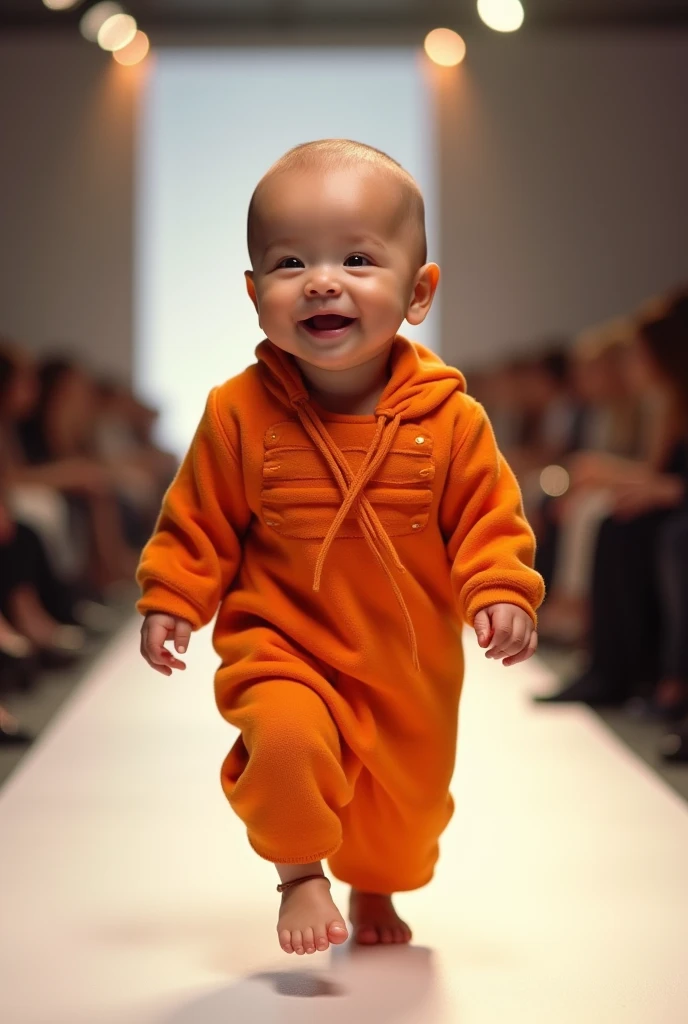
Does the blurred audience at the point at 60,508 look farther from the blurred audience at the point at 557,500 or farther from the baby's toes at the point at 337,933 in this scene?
the baby's toes at the point at 337,933

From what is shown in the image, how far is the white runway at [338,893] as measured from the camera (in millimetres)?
1464

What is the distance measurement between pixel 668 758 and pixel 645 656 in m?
0.81

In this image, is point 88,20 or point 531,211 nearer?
point 88,20

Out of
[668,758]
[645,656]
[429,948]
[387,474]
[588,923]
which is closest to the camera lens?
[387,474]

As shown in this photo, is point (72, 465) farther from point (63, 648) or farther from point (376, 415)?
point (376, 415)

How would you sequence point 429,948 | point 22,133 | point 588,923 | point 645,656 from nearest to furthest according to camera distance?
point 429,948, point 588,923, point 645,656, point 22,133

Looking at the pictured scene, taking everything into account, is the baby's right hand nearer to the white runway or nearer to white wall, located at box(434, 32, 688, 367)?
the white runway

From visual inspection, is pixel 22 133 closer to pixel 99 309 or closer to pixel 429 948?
pixel 99 309

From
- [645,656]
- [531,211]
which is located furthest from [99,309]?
[645,656]

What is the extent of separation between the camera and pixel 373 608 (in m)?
1.52

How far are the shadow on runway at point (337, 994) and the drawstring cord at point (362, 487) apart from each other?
33 centimetres

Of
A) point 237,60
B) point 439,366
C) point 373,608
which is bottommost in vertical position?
point 373,608

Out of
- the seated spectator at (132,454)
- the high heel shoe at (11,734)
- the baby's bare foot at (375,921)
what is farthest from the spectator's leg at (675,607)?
the seated spectator at (132,454)

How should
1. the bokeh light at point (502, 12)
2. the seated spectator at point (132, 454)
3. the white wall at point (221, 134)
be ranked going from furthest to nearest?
the white wall at point (221, 134) < the bokeh light at point (502, 12) < the seated spectator at point (132, 454)
